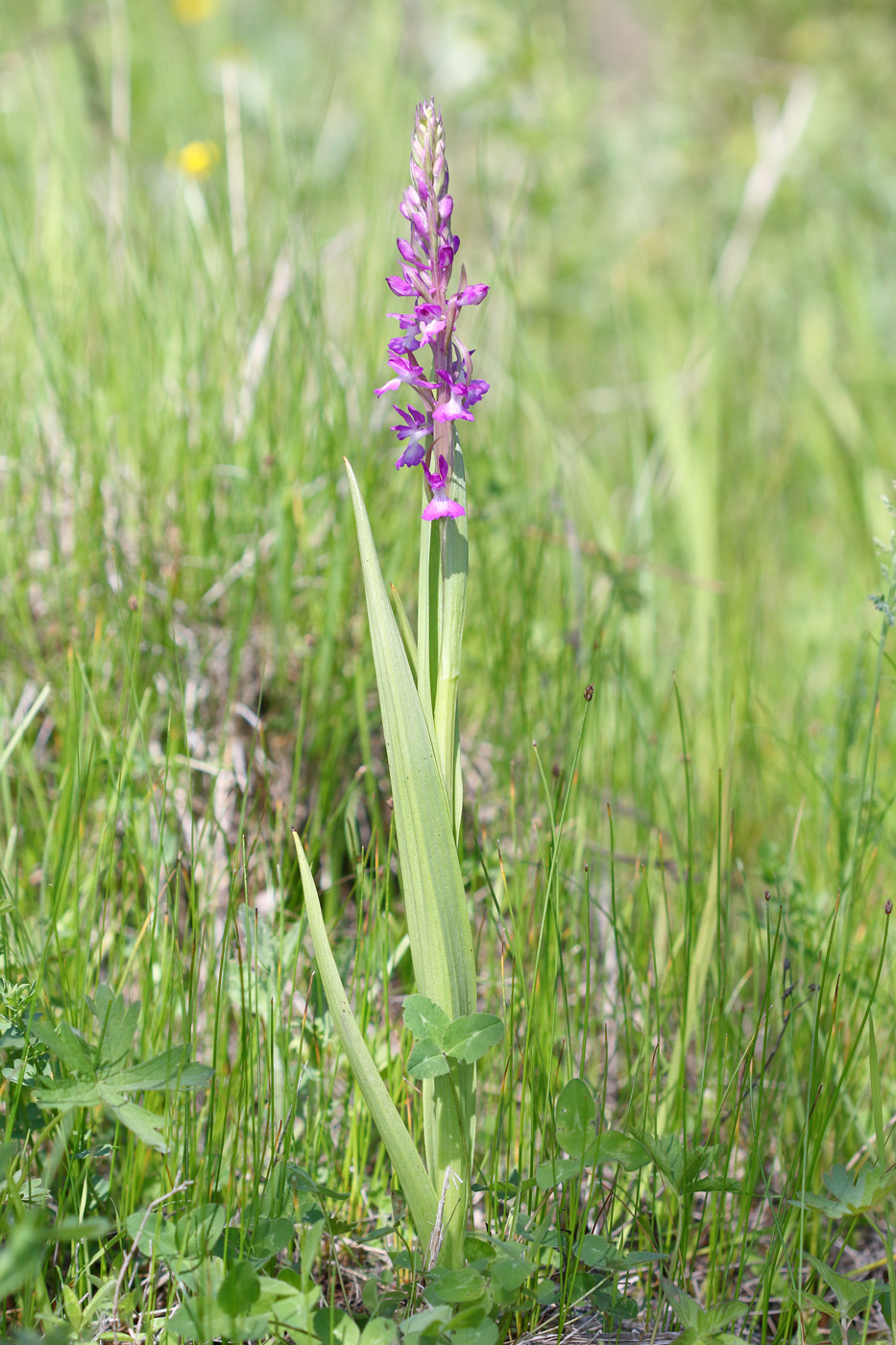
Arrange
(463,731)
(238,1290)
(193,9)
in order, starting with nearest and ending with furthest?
(238,1290) → (463,731) → (193,9)

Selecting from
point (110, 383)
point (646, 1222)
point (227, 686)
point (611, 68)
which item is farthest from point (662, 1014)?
point (611, 68)

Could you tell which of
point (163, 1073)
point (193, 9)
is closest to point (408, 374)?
point (163, 1073)

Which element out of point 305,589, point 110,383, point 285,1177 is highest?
point 110,383

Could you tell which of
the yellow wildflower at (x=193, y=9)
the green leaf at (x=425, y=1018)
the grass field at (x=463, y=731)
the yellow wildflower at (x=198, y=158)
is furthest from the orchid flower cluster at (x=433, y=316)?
the yellow wildflower at (x=193, y=9)

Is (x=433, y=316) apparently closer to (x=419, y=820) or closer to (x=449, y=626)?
(x=449, y=626)

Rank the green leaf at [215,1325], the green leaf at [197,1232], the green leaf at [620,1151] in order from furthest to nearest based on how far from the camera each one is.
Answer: the green leaf at [620,1151]
the green leaf at [197,1232]
the green leaf at [215,1325]

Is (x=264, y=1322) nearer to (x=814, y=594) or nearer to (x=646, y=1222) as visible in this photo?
(x=646, y=1222)

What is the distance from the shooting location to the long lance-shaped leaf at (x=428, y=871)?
2.95ft

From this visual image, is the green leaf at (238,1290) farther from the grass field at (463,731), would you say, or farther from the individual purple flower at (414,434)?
the individual purple flower at (414,434)

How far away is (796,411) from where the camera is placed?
11.8ft

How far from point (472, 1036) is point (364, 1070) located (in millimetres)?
107

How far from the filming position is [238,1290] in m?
0.81

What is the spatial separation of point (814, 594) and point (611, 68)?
20.7ft

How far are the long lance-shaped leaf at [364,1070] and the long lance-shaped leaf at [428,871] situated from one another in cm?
4
